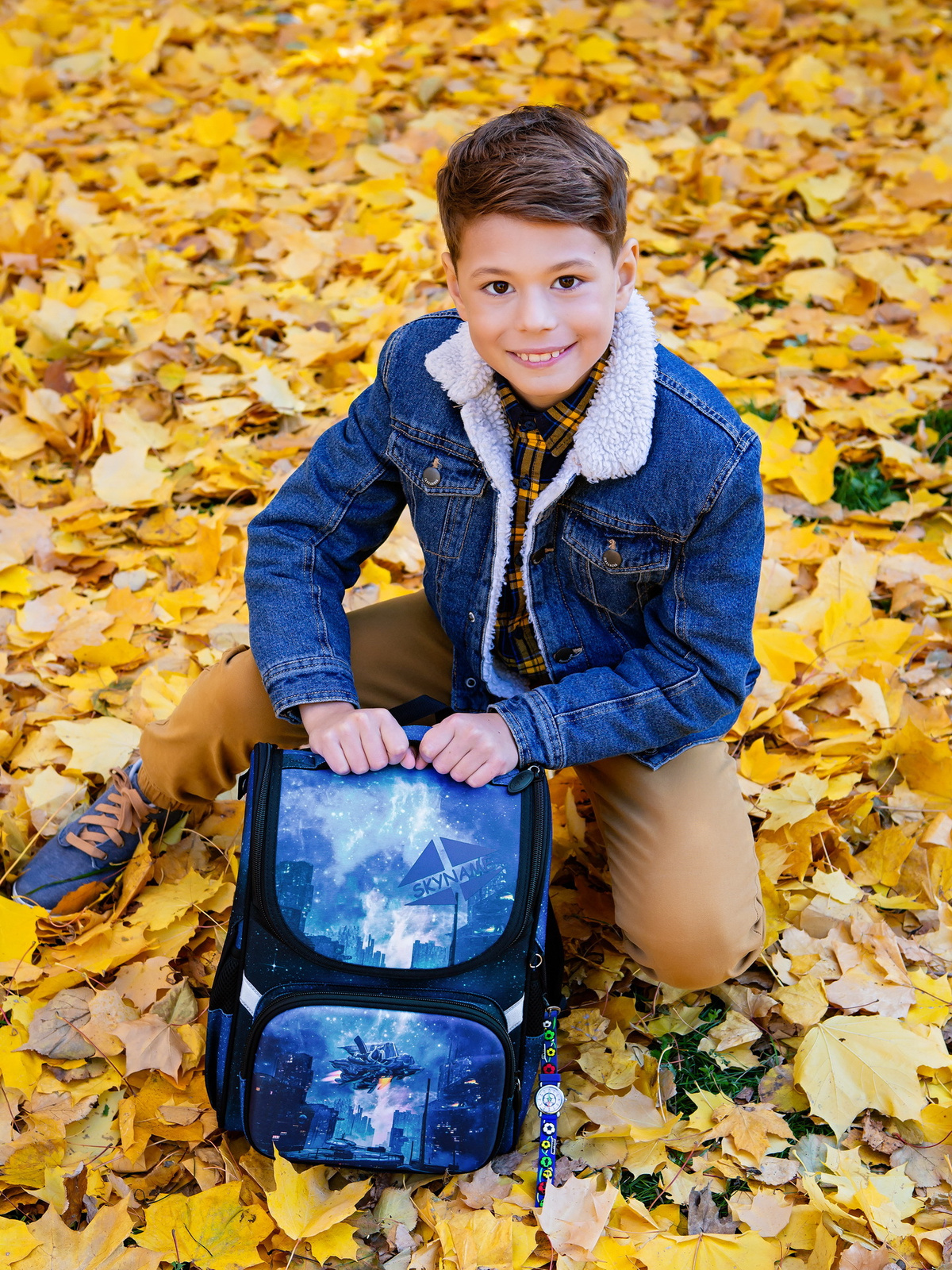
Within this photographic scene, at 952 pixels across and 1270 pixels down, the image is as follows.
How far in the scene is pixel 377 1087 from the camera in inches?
55.6

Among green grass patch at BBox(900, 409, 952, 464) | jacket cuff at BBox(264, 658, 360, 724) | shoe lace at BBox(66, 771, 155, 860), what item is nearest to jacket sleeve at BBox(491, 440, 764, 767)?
jacket cuff at BBox(264, 658, 360, 724)

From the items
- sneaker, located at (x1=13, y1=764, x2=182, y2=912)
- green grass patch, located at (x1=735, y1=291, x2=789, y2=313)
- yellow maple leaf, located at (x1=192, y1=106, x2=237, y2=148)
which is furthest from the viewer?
yellow maple leaf, located at (x1=192, y1=106, x2=237, y2=148)

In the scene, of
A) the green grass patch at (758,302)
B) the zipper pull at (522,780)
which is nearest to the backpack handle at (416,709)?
the zipper pull at (522,780)

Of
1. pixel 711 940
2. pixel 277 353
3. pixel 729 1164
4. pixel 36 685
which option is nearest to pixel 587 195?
pixel 711 940

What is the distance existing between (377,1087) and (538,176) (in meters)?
1.16

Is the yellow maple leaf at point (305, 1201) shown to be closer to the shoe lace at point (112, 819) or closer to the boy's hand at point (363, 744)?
the boy's hand at point (363, 744)

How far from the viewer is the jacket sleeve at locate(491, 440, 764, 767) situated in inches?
58.7

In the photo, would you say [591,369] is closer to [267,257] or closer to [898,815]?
[898,815]

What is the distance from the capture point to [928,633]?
227 centimetres

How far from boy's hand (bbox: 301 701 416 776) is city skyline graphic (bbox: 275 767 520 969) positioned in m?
0.04

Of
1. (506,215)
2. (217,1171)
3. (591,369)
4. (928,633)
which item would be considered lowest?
(217,1171)

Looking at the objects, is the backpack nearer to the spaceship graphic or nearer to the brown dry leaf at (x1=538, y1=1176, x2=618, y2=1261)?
the spaceship graphic

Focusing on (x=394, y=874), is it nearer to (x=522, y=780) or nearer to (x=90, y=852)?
(x=522, y=780)

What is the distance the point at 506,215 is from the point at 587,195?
104 millimetres
